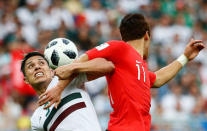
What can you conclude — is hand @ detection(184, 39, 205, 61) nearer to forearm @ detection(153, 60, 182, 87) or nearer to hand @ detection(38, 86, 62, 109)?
forearm @ detection(153, 60, 182, 87)

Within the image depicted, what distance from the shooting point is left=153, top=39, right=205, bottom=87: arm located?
5665mm

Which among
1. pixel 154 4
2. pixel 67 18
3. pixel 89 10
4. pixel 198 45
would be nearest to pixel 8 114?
pixel 67 18

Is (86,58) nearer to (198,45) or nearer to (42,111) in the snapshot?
(42,111)

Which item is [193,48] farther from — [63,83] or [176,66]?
[63,83]

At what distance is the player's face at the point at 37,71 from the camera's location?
5.41m

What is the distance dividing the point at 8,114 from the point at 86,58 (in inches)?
214

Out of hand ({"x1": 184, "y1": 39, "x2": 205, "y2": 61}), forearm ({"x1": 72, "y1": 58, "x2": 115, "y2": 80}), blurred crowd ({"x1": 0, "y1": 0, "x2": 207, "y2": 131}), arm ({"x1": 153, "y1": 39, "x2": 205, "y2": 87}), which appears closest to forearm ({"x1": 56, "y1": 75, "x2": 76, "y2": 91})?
forearm ({"x1": 72, "y1": 58, "x2": 115, "y2": 80})

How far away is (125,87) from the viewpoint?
15.3 ft

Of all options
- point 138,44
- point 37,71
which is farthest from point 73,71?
point 37,71

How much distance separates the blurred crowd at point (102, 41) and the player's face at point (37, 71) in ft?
11.9

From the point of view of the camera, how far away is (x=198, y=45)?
18.8ft

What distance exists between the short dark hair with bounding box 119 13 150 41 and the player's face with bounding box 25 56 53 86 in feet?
3.59

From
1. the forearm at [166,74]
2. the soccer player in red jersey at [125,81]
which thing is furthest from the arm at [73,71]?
the forearm at [166,74]

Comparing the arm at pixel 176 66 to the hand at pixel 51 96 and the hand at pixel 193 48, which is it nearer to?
the hand at pixel 193 48
